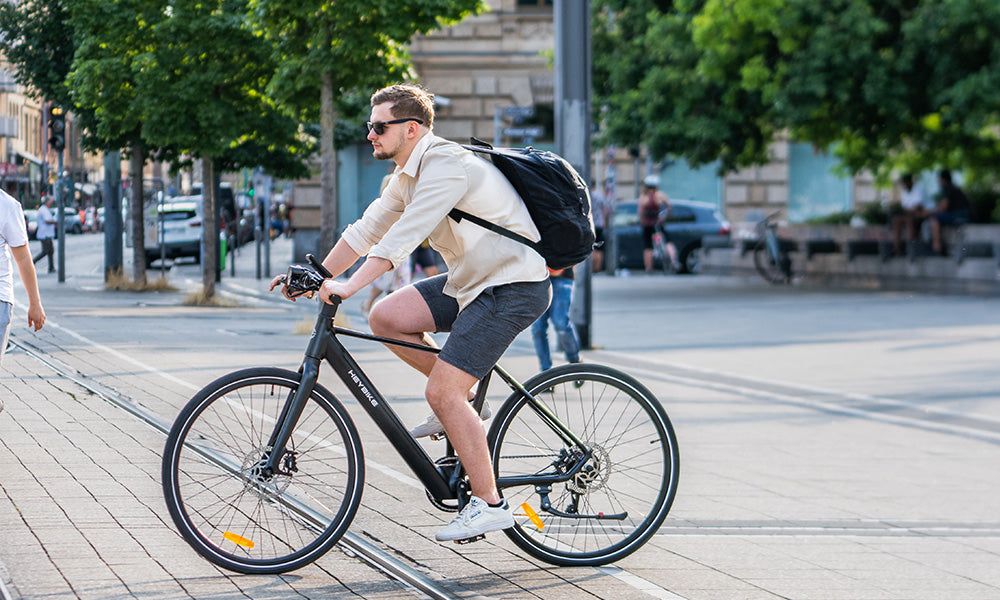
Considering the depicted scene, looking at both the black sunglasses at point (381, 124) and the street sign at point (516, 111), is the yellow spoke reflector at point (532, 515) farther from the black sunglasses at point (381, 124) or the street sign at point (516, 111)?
the street sign at point (516, 111)

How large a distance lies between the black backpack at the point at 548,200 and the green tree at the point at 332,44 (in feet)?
38.7

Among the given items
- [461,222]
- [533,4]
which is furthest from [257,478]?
[533,4]

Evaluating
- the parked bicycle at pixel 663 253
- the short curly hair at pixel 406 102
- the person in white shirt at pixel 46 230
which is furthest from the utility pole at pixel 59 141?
the short curly hair at pixel 406 102

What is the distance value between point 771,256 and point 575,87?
12664 millimetres

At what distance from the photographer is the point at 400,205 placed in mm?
5109

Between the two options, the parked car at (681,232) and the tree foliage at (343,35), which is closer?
the tree foliage at (343,35)

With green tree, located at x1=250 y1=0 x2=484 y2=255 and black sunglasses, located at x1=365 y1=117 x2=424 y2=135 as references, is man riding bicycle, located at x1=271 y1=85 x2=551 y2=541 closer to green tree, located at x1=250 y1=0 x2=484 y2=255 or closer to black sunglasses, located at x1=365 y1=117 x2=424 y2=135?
black sunglasses, located at x1=365 y1=117 x2=424 y2=135

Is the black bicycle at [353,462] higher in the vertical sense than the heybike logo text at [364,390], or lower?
lower

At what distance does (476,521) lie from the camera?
16.2 feet

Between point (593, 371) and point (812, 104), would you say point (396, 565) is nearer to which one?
point (593, 371)

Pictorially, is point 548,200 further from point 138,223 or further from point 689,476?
point 138,223

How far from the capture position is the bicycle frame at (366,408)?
16.0 ft

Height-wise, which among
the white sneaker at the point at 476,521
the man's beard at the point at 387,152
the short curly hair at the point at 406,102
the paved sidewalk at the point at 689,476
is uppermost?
the short curly hair at the point at 406,102

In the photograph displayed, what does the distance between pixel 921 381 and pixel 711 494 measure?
5.42 meters
